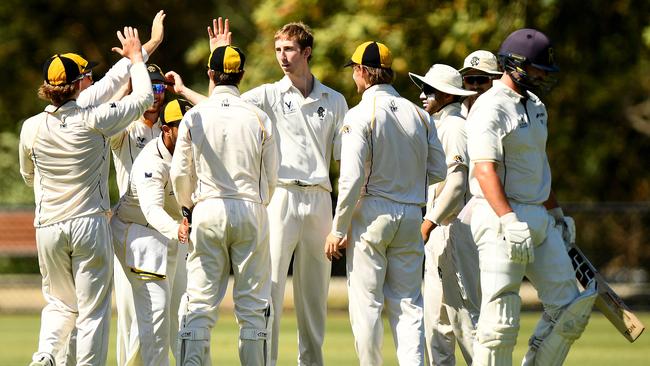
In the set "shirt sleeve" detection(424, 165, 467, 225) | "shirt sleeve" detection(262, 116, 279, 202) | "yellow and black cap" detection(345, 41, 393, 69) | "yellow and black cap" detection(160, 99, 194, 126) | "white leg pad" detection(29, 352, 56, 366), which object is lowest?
"white leg pad" detection(29, 352, 56, 366)

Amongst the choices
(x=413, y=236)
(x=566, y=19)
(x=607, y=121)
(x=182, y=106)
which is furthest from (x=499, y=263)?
(x=607, y=121)

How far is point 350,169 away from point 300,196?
29.1 inches

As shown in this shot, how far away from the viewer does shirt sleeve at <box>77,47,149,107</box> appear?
9484mm

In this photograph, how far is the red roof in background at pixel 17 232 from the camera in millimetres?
21922

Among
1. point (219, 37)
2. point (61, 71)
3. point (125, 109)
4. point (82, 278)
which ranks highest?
point (219, 37)

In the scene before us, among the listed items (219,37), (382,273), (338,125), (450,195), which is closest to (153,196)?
(219,37)

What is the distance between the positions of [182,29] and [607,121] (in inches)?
444

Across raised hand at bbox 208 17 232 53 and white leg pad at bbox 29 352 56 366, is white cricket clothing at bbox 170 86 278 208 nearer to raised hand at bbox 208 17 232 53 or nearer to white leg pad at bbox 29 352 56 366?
raised hand at bbox 208 17 232 53

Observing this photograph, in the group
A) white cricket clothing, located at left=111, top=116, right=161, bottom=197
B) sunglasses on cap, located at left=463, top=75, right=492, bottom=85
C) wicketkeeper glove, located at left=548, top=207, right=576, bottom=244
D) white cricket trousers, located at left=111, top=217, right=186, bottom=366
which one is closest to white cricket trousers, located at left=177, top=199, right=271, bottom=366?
white cricket trousers, located at left=111, top=217, right=186, bottom=366

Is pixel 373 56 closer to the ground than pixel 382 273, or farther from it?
farther from it

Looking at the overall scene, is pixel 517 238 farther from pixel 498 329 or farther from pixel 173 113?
pixel 173 113

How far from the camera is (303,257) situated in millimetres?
10000

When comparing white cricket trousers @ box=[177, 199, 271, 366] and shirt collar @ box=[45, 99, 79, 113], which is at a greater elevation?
shirt collar @ box=[45, 99, 79, 113]

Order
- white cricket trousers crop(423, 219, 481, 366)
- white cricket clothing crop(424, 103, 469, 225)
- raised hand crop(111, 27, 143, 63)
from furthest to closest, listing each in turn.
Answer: white cricket clothing crop(424, 103, 469, 225) < white cricket trousers crop(423, 219, 481, 366) < raised hand crop(111, 27, 143, 63)
